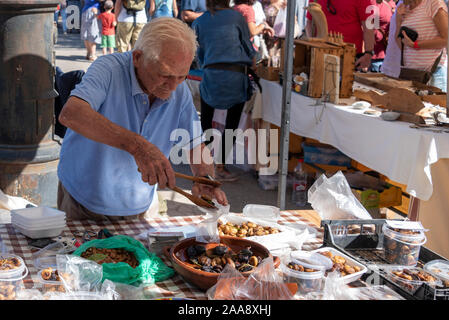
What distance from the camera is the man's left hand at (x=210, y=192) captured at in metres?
2.21

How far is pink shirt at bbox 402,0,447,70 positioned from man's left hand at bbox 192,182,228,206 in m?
3.30

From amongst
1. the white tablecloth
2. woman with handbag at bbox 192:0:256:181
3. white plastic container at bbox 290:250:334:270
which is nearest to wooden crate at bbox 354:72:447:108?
the white tablecloth

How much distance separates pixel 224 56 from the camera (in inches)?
209

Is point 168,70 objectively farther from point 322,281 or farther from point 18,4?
point 18,4

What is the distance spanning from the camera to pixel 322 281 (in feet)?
5.65

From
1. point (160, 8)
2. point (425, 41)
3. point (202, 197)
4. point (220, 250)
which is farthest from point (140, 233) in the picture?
point (160, 8)

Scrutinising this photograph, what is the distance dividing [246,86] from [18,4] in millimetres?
2233

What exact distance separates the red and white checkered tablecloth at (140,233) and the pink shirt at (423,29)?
294 centimetres

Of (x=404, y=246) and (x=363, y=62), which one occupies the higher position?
(x=363, y=62)

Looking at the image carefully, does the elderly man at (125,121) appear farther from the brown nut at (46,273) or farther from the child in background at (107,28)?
the child in background at (107,28)

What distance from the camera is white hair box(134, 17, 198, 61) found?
7.01 ft

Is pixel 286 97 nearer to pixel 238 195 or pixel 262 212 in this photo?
pixel 262 212

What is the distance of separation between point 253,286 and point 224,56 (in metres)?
3.90
